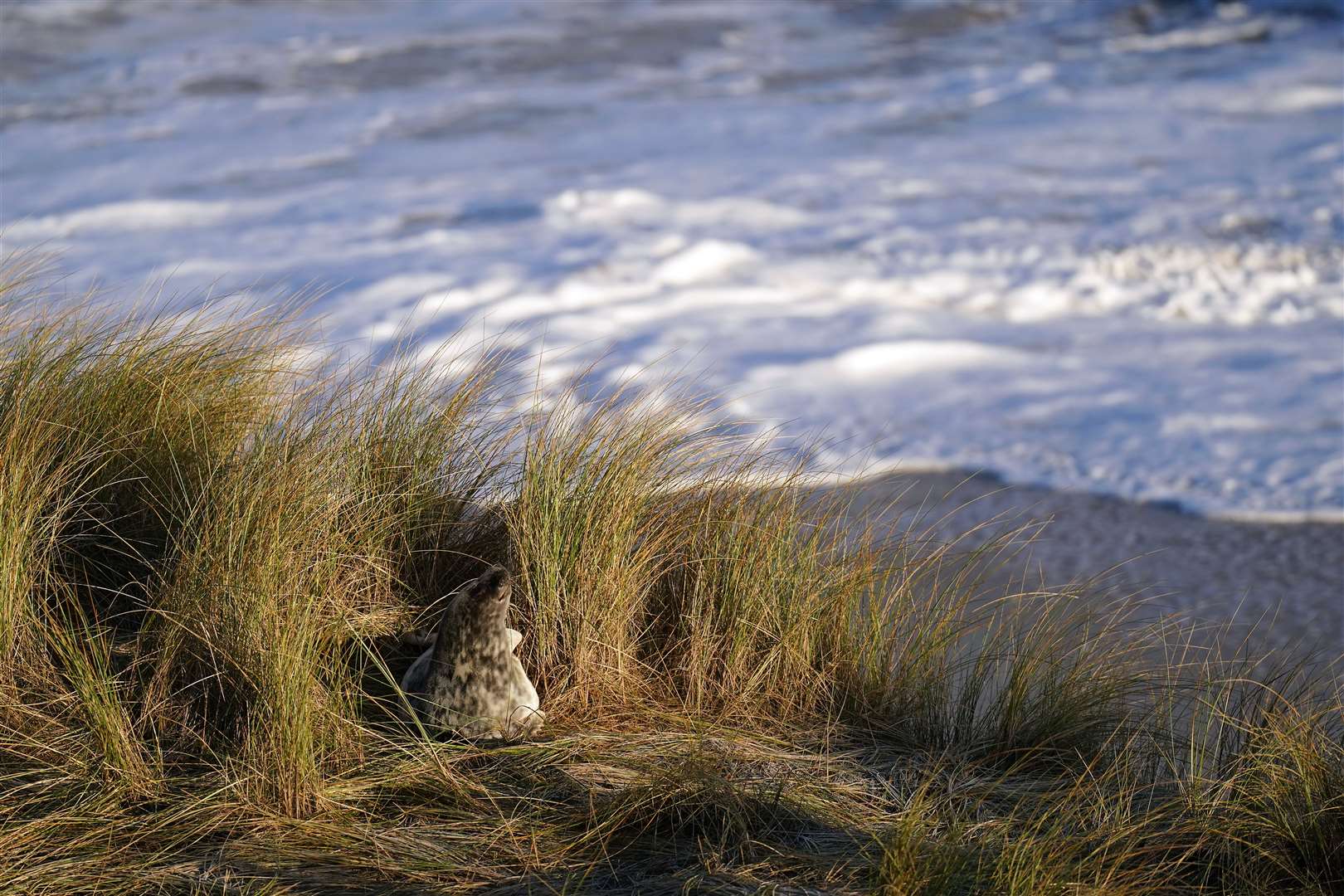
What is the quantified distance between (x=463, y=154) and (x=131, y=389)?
717cm

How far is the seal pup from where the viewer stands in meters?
2.26

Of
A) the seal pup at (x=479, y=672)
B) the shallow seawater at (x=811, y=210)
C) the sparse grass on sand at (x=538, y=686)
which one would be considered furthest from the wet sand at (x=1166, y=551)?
the seal pup at (x=479, y=672)

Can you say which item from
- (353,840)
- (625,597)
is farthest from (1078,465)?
(353,840)

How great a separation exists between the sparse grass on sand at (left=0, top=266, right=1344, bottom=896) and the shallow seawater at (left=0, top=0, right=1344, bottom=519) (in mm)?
867

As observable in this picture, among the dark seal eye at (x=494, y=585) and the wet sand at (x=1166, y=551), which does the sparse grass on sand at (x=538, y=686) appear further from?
the wet sand at (x=1166, y=551)

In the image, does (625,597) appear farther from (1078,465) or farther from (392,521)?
(1078,465)

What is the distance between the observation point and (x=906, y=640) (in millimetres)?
2846

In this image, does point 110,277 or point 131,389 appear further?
point 110,277

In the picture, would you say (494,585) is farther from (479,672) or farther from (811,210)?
(811,210)

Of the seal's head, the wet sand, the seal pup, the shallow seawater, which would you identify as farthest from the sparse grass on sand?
the shallow seawater

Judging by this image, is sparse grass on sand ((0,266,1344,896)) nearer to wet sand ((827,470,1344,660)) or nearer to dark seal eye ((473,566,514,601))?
dark seal eye ((473,566,514,601))

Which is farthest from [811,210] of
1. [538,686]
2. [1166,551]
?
[538,686]

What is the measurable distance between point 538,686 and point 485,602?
1.29ft

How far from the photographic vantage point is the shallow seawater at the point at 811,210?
212 inches
